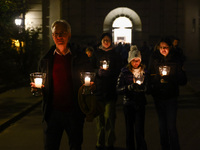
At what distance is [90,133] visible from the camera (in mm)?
9742

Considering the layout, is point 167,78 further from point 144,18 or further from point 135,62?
point 144,18

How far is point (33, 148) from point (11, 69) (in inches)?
507

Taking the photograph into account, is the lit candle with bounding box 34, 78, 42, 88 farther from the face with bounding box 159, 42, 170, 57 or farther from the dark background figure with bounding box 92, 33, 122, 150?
the dark background figure with bounding box 92, 33, 122, 150

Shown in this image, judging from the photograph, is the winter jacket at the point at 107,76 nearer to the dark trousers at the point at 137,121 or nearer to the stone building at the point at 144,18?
the dark trousers at the point at 137,121

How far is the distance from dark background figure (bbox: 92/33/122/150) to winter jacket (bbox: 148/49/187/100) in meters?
1.00

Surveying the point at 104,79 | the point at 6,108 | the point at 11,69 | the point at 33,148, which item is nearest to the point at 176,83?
Answer: the point at 104,79

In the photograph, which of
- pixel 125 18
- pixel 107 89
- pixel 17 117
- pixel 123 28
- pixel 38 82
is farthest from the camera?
pixel 123 28

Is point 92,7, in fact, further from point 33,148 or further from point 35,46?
point 33,148

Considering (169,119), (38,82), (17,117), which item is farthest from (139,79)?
(17,117)

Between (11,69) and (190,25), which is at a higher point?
(190,25)

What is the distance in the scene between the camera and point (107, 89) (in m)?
8.03

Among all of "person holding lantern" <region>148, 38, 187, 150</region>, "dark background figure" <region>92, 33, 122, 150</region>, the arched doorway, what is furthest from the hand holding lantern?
the arched doorway

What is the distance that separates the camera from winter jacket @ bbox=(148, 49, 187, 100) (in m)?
7.04

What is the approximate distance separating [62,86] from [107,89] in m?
2.63
